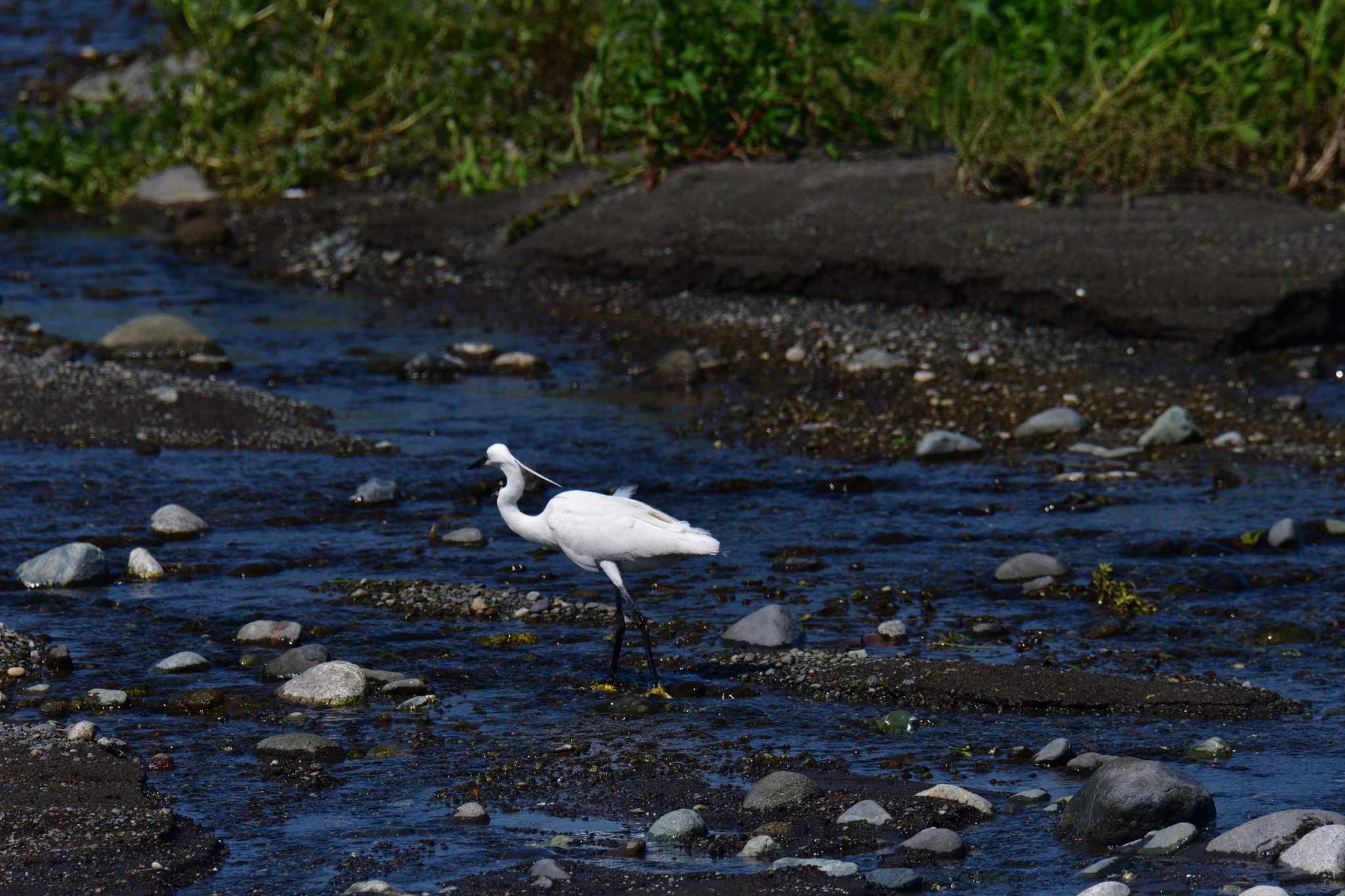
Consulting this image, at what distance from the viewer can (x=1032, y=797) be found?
4.52 metres

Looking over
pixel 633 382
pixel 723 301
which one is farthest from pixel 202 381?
pixel 723 301

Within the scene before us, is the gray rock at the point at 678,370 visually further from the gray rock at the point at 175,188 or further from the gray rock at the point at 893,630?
the gray rock at the point at 175,188

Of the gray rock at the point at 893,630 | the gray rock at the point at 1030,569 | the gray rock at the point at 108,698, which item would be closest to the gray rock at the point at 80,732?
the gray rock at the point at 108,698

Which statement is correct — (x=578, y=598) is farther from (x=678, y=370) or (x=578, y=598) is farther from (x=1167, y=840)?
(x=678, y=370)

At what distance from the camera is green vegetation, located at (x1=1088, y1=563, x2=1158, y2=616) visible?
6.14m

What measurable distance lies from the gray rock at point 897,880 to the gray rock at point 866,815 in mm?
346

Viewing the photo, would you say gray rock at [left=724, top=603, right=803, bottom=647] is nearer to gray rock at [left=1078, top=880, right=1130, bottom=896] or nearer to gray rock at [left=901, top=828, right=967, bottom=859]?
gray rock at [left=901, top=828, right=967, bottom=859]

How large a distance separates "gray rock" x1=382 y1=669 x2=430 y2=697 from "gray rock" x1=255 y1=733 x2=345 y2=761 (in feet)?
1.52

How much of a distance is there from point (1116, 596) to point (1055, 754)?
152 cm

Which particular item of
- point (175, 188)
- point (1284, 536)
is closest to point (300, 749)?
point (1284, 536)

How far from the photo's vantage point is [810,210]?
1098 cm

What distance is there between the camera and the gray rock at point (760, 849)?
417cm

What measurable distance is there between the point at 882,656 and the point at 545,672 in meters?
1.10

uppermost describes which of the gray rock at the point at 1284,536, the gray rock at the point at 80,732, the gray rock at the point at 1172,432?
the gray rock at the point at 1172,432
